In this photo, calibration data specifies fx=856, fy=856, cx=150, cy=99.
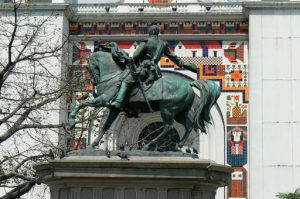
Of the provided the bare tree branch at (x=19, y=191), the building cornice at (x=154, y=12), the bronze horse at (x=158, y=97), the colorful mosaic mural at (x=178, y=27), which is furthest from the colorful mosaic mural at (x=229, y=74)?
the bronze horse at (x=158, y=97)

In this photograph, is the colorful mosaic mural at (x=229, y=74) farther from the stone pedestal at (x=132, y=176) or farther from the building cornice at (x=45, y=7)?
the stone pedestal at (x=132, y=176)

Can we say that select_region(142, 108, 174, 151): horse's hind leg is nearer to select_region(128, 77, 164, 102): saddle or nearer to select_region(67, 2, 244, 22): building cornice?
select_region(128, 77, 164, 102): saddle

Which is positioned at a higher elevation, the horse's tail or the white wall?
the white wall

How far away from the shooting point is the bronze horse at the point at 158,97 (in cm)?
1076

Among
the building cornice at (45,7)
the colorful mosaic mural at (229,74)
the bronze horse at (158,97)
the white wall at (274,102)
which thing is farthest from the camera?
the building cornice at (45,7)

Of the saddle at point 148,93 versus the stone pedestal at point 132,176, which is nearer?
the stone pedestal at point 132,176

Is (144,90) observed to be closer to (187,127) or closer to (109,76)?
(109,76)

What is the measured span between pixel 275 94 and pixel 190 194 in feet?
56.6

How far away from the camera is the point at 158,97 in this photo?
35.2ft

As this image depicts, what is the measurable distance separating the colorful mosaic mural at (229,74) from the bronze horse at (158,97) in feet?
52.1

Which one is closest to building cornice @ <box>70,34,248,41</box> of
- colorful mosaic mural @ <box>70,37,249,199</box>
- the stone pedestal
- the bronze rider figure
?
colorful mosaic mural @ <box>70,37,249,199</box>

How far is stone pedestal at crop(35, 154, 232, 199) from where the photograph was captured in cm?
975

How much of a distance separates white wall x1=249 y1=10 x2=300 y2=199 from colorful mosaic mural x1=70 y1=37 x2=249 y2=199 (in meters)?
0.49

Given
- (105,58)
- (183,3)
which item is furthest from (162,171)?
(183,3)
